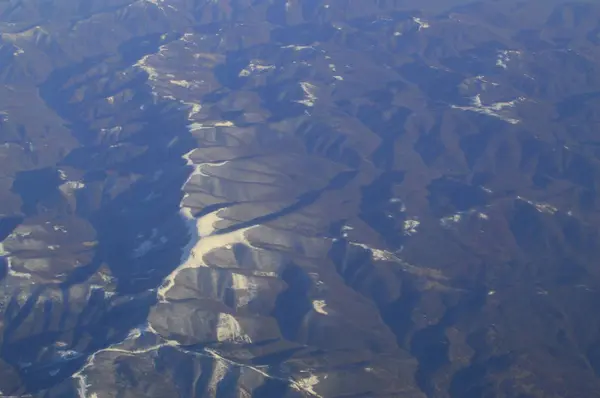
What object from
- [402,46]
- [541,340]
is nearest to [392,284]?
[541,340]

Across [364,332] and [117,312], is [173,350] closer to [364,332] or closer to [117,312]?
[117,312]

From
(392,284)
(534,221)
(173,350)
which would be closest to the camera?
(173,350)

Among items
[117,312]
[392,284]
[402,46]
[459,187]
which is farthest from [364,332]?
[402,46]

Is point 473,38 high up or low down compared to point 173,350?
down

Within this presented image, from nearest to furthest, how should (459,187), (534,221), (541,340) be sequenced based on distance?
(541,340)
(534,221)
(459,187)

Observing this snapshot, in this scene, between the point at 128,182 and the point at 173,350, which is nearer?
the point at 173,350

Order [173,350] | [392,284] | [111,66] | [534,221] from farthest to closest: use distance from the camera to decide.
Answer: [111,66], [534,221], [392,284], [173,350]

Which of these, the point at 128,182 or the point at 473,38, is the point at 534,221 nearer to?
the point at 128,182
